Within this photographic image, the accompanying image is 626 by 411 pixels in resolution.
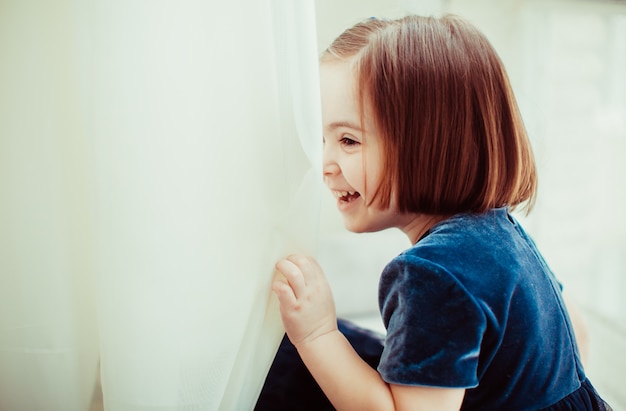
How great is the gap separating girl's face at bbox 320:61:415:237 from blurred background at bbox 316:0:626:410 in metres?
0.34

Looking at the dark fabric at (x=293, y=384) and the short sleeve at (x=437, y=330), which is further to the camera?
the dark fabric at (x=293, y=384)

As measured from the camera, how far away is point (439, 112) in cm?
60

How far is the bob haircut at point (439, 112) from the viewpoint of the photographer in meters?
0.60

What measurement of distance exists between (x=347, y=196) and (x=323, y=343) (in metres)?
0.20

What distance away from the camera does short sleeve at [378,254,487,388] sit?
0.52 meters

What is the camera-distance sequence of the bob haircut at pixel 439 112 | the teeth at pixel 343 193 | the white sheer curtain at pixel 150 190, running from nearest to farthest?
the white sheer curtain at pixel 150 190 < the bob haircut at pixel 439 112 < the teeth at pixel 343 193

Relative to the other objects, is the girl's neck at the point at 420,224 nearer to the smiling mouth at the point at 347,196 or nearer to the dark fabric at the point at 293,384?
the smiling mouth at the point at 347,196

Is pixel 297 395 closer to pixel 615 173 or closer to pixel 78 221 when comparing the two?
pixel 78 221

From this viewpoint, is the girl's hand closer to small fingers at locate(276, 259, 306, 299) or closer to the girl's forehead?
small fingers at locate(276, 259, 306, 299)

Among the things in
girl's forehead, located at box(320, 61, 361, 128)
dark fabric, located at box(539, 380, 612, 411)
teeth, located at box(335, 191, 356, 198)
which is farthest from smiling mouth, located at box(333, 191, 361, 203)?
dark fabric, located at box(539, 380, 612, 411)

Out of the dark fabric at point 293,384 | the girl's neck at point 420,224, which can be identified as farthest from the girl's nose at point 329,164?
the dark fabric at point 293,384

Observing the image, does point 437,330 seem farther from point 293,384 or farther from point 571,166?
point 571,166

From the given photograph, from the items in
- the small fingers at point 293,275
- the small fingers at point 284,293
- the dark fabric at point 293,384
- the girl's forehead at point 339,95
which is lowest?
the dark fabric at point 293,384

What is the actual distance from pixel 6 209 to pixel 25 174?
0.05 metres
